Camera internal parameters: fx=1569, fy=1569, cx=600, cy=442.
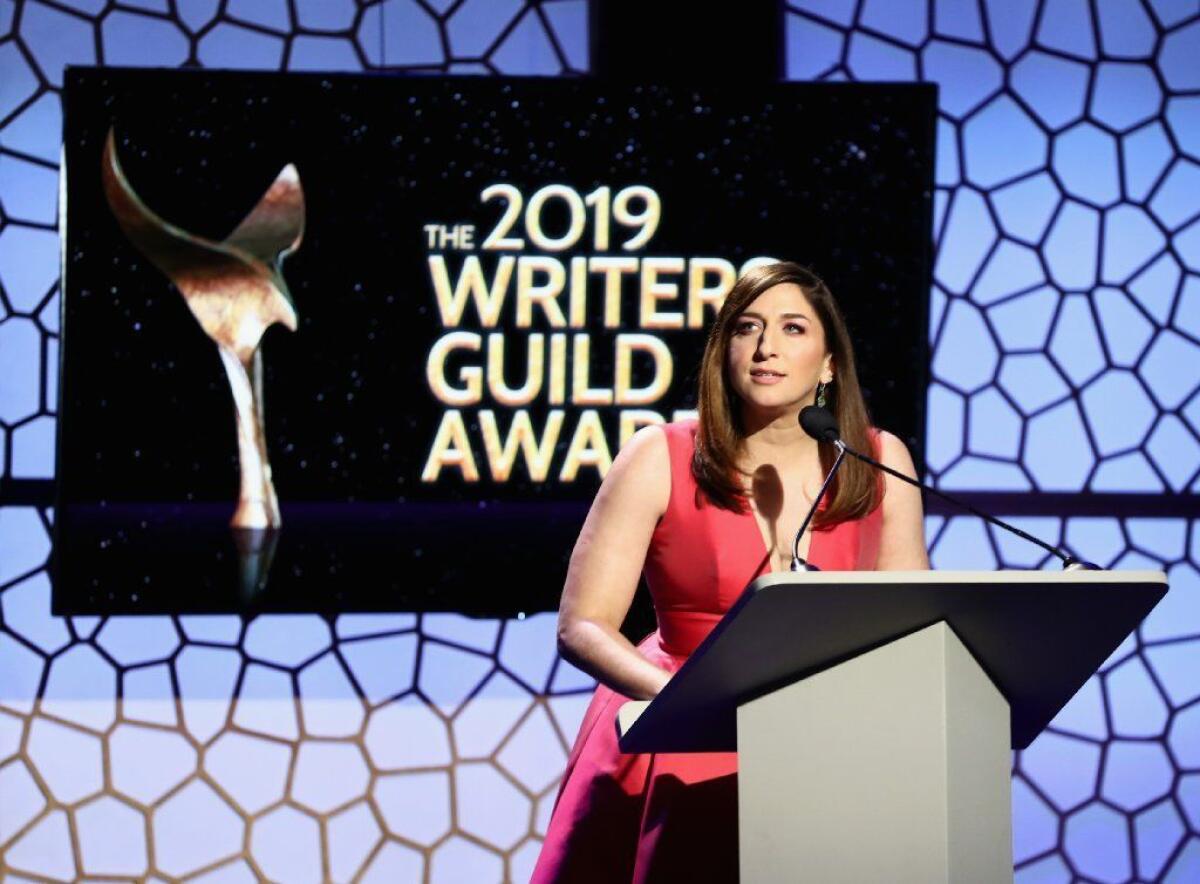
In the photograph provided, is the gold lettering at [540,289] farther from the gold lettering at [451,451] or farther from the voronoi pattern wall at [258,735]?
the voronoi pattern wall at [258,735]

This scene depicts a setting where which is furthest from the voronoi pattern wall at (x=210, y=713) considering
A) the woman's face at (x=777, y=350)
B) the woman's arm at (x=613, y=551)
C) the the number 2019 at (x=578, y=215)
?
the woman's face at (x=777, y=350)

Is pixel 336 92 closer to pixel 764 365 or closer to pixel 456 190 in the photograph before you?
pixel 456 190

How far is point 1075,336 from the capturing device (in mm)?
3867

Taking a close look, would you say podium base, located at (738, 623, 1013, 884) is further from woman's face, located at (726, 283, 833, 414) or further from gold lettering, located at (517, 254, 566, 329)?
gold lettering, located at (517, 254, 566, 329)

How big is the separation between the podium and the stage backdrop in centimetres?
212

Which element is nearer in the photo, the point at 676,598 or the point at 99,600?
the point at 676,598

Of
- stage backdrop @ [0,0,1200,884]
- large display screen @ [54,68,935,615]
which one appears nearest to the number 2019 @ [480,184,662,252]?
large display screen @ [54,68,935,615]

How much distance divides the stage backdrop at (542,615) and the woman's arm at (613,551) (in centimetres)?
139

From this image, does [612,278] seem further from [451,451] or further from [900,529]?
[900,529]

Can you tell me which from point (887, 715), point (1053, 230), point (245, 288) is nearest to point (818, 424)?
point (887, 715)

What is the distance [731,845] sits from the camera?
210cm

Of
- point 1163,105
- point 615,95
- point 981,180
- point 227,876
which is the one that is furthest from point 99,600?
point 1163,105

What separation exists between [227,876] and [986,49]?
2.73m

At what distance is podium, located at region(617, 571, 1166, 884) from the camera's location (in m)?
1.54
